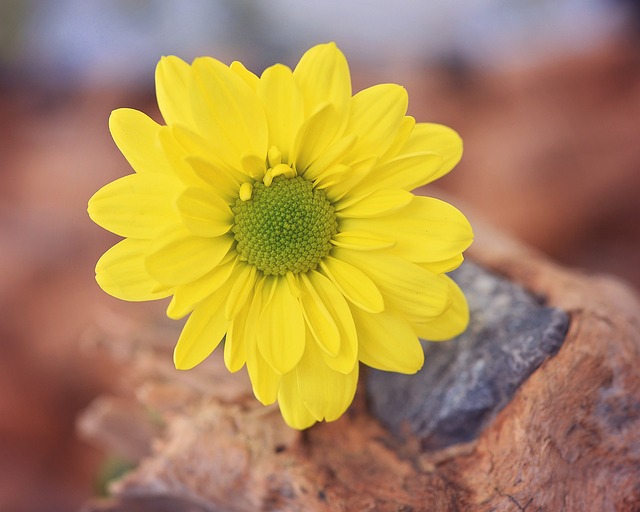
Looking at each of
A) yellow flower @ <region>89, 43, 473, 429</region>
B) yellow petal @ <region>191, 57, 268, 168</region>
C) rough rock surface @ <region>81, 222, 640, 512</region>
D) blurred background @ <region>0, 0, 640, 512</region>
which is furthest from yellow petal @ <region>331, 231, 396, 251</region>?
blurred background @ <region>0, 0, 640, 512</region>

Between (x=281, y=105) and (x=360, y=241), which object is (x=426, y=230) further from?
(x=281, y=105)

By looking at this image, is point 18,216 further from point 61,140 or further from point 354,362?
point 354,362

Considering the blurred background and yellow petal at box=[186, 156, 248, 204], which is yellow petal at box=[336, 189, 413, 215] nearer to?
yellow petal at box=[186, 156, 248, 204]

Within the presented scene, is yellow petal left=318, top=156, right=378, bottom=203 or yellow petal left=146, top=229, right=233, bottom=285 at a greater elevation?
yellow petal left=318, top=156, right=378, bottom=203

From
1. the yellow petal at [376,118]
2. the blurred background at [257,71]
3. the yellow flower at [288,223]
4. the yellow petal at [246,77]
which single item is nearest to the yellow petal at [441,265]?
the yellow flower at [288,223]

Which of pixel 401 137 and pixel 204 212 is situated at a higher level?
pixel 401 137

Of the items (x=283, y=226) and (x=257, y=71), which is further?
(x=257, y=71)

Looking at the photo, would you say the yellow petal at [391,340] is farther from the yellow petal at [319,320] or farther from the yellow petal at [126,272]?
the yellow petal at [126,272]

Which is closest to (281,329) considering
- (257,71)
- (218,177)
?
(218,177)

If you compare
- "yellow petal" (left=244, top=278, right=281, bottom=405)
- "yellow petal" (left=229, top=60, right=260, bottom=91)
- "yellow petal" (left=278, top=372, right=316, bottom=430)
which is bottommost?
"yellow petal" (left=278, top=372, right=316, bottom=430)
